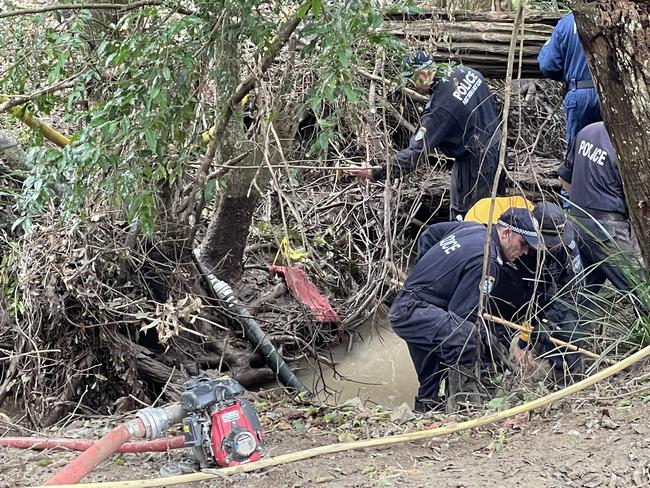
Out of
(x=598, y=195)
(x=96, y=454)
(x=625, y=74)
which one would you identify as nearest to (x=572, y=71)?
(x=598, y=195)

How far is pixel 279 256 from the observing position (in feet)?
21.2

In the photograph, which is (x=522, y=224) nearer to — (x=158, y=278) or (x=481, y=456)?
(x=481, y=456)

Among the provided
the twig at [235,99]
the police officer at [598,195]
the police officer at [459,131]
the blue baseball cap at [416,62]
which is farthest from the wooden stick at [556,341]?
the twig at [235,99]

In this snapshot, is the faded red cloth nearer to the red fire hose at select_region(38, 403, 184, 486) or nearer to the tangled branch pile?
the tangled branch pile

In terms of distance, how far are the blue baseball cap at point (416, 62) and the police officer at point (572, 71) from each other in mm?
1659

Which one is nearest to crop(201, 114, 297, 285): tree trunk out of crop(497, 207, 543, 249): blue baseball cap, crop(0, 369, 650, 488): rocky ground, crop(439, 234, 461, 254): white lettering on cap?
crop(439, 234, 461, 254): white lettering on cap

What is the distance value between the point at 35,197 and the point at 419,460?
2.13 m

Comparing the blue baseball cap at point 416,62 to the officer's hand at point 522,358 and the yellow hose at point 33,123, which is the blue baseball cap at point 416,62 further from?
the yellow hose at point 33,123

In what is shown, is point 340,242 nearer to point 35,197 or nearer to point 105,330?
point 105,330

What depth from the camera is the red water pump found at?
2.88 m

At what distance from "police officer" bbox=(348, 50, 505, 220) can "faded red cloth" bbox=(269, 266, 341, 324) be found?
44.3 inches

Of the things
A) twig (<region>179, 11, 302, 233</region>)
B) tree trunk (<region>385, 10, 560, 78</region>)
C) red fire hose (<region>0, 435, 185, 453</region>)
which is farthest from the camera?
tree trunk (<region>385, 10, 560, 78</region>)

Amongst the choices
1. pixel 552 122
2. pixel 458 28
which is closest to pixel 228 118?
pixel 458 28

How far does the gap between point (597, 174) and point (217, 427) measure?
324cm
